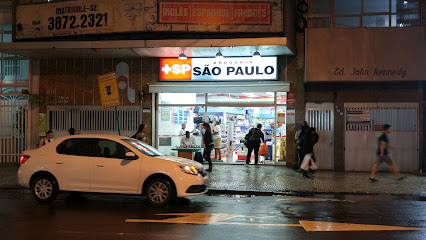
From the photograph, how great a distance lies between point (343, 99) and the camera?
15016mm

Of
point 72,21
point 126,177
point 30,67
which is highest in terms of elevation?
point 72,21

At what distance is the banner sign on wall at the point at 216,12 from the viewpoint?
14039 millimetres

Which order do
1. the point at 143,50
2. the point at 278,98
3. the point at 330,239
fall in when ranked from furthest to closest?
the point at 278,98, the point at 143,50, the point at 330,239

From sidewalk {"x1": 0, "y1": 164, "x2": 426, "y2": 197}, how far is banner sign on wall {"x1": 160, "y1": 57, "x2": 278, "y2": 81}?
355 cm

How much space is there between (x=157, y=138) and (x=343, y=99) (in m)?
7.44

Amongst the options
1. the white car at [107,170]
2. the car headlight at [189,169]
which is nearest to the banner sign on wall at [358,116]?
the white car at [107,170]

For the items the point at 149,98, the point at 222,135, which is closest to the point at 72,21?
the point at 149,98

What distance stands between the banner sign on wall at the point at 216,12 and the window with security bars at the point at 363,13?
2.48 meters

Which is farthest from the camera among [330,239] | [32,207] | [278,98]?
[278,98]

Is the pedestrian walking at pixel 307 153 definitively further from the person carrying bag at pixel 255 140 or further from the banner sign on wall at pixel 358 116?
the banner sign on wall at pixel 358 116

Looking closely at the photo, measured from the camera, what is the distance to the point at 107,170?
347 inches

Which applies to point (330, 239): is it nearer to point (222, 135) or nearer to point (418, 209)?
point (418, 209)

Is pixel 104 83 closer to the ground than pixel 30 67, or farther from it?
closer to the ground

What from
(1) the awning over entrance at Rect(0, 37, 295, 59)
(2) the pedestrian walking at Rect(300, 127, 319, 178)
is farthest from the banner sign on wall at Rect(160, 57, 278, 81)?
(2) the pedestrian walking at Rect(300, 127, 319, 178)
